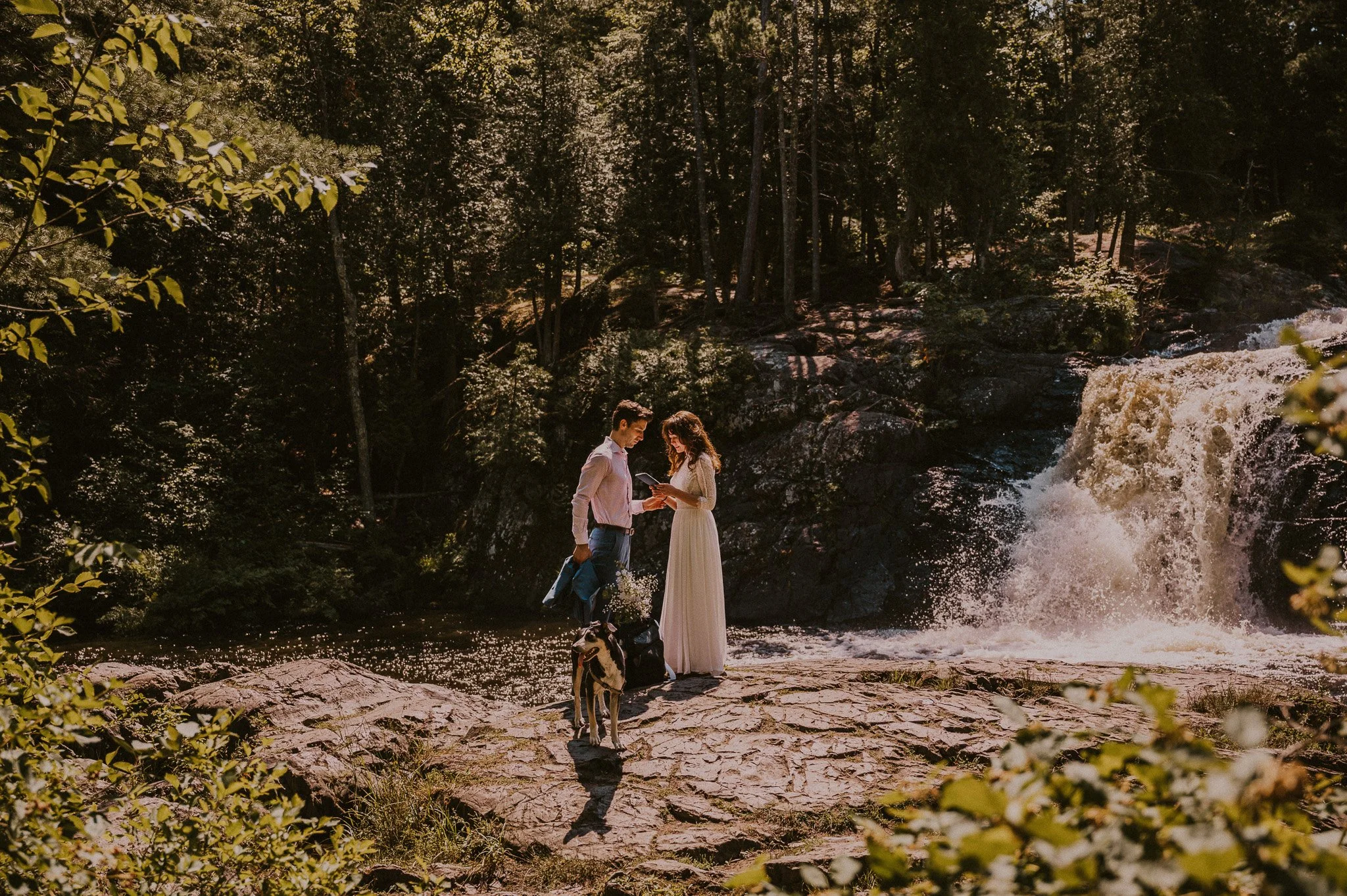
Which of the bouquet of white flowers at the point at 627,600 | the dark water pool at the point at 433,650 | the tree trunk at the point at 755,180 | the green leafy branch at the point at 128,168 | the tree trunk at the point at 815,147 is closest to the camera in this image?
the green leafy branch at the point at 128,168

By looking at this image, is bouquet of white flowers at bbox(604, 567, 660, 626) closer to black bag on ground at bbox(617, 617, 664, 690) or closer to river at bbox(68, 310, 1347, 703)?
black bag on ground at bbox(617, 617, 664, 690)

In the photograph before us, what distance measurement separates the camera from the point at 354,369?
70.6ft

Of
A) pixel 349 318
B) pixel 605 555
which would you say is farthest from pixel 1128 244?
pixel 605 555

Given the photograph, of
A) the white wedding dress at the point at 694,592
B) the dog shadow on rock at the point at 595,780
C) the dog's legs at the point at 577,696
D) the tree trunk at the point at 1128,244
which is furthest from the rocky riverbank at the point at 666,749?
the tree trunk at the point at 1128,244

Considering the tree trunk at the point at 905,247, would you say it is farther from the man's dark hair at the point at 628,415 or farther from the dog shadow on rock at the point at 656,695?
the dog shadow on rock at the point at 656,695

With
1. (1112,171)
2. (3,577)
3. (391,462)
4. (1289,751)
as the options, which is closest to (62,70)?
(3,577)

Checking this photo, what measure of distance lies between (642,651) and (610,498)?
4.34 ft

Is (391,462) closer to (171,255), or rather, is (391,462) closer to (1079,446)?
(171,255)

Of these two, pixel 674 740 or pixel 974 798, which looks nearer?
pixel 974 798

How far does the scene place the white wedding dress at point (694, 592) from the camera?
8047 millimetres

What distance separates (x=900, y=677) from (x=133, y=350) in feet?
66.4

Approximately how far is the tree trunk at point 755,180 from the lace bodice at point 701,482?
52.0ft

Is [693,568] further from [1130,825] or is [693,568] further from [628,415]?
[1130,825]

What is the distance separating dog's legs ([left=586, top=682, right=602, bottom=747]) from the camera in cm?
638
